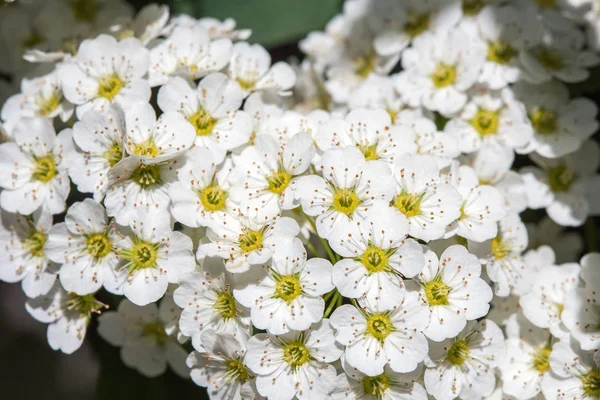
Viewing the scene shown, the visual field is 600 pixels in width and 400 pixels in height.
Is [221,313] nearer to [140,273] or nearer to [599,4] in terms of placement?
[140,273]

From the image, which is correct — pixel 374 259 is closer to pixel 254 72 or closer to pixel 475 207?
pixel 475 207

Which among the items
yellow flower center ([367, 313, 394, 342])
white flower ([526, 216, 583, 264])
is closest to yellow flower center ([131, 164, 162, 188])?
yellow flower center ([367, 313, 394, 342])

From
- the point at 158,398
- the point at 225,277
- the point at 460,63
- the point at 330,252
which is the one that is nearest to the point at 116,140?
the point at 225,277

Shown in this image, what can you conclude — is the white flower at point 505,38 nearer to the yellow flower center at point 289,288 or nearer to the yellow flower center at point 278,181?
the yellow flower center at point 278,181

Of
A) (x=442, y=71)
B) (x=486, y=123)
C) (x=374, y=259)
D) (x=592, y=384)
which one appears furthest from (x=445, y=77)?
(x=592, y=384)

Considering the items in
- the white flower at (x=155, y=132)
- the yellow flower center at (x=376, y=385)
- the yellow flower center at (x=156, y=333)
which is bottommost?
the yellow flower center at (x=156, y=333)

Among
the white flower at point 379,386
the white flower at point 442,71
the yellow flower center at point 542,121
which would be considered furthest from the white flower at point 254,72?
the white flower at point 379,386
